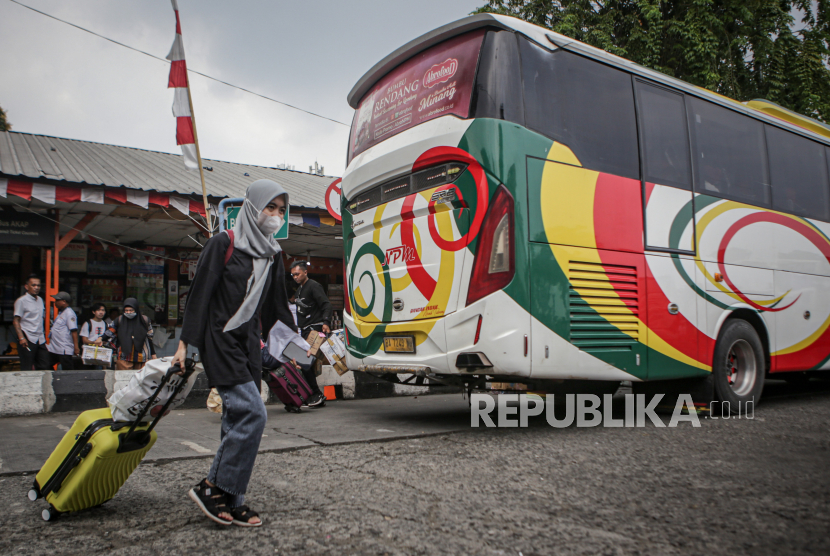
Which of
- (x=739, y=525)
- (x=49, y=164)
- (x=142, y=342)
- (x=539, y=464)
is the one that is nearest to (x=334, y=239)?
(x=142, y=342)

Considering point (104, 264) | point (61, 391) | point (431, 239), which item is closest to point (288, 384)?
point (431, 239)

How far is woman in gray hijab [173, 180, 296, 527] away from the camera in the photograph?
292 centimetres

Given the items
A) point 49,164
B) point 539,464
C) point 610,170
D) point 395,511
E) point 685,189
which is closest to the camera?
point 395,511

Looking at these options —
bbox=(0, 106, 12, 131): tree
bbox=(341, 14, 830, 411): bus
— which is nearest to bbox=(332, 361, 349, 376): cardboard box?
bbox=(341, 14, 830, 411): bus

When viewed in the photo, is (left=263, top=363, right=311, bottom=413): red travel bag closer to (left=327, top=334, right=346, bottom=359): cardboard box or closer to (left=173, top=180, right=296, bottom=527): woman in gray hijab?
(left=327, top=334, right=346, bottom=359): cardboard box

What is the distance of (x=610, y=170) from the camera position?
555 cm

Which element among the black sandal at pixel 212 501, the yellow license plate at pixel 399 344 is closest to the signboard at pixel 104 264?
the yellow license plate at pixel 399 344

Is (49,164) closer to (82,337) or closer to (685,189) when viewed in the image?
(82,337)

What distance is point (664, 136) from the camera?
607 cm

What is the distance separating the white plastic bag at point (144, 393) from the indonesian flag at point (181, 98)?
6.34 meters

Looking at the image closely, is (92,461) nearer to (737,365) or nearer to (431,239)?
(431,239)

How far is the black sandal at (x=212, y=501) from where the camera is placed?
287 cm

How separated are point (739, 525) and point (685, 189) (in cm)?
411

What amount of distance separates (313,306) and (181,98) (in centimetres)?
378
